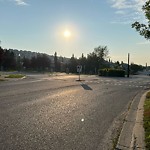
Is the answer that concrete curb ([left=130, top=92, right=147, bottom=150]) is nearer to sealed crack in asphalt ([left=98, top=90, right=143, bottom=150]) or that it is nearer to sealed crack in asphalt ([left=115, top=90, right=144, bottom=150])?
sealed crack in asphalt ([left=115, top=90, right=144, bottom=150])

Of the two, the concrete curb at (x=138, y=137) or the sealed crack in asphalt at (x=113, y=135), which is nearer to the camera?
the concrete curb at (x=138, y=137)

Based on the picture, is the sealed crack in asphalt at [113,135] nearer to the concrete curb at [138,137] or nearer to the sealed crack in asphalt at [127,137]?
the sealed crack in asphalt at [127,137]

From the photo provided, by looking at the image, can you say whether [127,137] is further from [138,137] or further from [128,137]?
[138,137]

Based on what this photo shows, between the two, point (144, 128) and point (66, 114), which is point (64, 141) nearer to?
point (144, 128)

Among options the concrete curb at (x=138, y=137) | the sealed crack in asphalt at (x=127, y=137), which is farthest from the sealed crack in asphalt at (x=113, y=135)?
the concrete curb at (x=138, y=137)

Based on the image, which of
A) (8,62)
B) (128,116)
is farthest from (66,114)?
→ (8,62)

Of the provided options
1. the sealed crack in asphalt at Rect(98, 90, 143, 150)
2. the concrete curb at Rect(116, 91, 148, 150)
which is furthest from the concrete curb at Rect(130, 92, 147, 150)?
the sealed crack in asphalt at Rect(98, 90, 143, 150)

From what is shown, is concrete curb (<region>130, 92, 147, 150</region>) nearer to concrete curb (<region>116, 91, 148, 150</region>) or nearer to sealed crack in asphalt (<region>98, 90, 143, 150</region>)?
concrete curb (<region>116, 91, 148, 150</region>)

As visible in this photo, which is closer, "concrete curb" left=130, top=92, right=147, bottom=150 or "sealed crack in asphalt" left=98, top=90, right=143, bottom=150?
"concrete curb" left=130, top=92, right=147, bottom=150

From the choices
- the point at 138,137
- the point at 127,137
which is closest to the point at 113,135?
the point at 127,137

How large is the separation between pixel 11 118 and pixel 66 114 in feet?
7.49

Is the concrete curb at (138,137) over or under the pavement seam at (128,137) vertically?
over

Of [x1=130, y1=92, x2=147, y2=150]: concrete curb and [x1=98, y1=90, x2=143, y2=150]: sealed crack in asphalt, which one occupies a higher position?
[x1=130, y1=92, x2=147, y2=150]: concrete curb

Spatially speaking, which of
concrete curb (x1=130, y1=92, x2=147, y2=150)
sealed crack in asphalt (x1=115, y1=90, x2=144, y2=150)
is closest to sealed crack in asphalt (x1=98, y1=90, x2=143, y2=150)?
sealed crack in asphalt (x1=115, y1=90, x2=144, y2=150)
